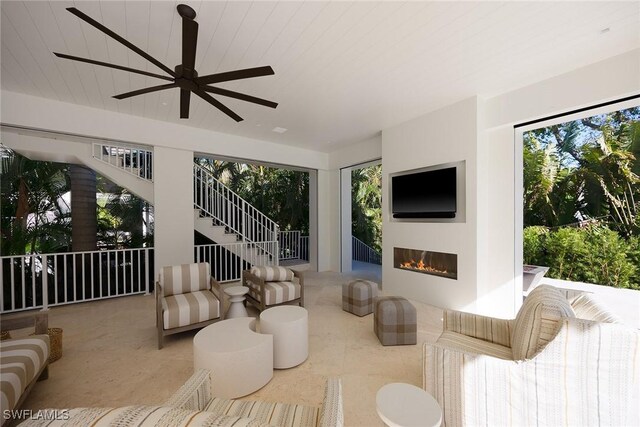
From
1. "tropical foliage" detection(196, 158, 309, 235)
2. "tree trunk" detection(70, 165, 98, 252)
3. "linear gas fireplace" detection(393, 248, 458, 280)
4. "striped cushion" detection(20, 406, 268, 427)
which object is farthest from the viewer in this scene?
"tropical foliage" detection(196, 158, 309, 235)

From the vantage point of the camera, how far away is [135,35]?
2.37 metres

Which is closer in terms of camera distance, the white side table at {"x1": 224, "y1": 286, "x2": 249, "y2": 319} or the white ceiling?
the white ceiling

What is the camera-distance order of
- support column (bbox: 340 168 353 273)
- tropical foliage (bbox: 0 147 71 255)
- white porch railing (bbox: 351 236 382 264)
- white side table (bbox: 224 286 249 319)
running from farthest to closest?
white porch railing (bbox: 351 236 382 264) → support column (bbox: 340 168 353 273) → tropical foliage (bbox: 0 147 71 255) → white side table (bbox: 224 286 249 319)

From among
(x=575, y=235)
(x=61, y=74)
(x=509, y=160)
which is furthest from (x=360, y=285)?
(x=61, y=74)

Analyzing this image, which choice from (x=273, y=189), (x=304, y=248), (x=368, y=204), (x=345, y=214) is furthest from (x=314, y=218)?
(x=368, y=204)

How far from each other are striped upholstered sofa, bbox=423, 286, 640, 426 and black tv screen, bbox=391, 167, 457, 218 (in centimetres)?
231

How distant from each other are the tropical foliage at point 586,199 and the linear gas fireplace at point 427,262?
1.60 meters

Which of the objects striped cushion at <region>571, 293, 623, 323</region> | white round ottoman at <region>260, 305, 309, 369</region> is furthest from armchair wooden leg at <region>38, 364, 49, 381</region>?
striped cushion at <region>571, 293, 623, 323</region>

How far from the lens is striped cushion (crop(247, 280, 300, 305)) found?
3.56m

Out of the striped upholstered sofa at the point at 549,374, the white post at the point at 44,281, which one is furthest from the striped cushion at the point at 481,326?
the white post at the point at 44,281

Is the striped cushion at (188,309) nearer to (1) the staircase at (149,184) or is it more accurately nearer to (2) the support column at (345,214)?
(1) the staircase at (149,184)

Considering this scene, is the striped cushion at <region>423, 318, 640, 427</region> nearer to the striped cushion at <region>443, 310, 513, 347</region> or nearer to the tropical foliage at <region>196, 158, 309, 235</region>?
the striped cushion at <region>443, 310, 513, 347</region>

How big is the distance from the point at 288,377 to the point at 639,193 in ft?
16.1

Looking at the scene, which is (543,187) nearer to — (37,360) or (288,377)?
(288,377)
